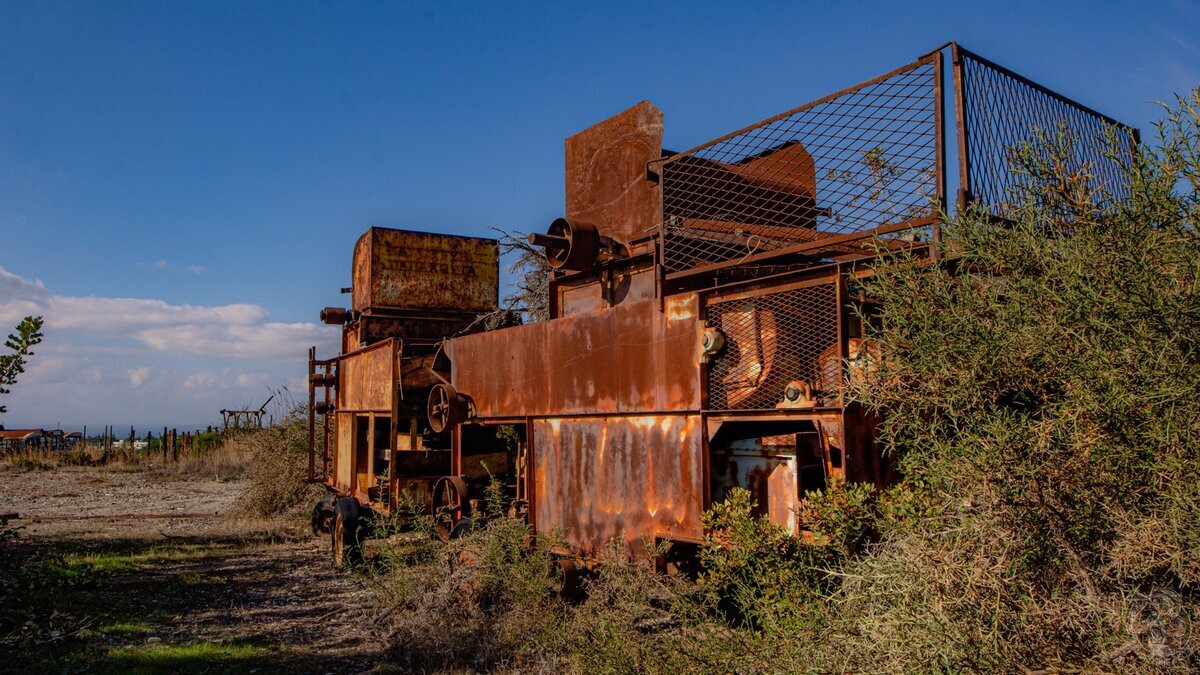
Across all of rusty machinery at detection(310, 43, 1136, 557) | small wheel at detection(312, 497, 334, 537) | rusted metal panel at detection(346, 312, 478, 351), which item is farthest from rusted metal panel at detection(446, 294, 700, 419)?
small wheel at detection(312, 497, 334, 537)

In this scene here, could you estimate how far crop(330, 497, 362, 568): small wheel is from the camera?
10.4 metres

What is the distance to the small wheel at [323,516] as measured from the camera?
40.2ft

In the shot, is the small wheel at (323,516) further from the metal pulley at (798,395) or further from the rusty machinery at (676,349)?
the metal pulley at (798,395)

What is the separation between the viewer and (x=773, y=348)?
223 inches

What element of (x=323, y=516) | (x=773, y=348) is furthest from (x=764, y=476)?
(x=323, y=516)

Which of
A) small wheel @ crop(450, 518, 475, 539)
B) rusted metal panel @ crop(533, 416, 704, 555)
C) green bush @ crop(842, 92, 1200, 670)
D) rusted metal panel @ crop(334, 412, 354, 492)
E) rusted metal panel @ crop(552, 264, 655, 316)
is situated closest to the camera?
green bush @ crop(842, 92, 1200, 670)

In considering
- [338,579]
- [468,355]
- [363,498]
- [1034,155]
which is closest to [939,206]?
[1034,155]

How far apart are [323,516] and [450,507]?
404 centimetres

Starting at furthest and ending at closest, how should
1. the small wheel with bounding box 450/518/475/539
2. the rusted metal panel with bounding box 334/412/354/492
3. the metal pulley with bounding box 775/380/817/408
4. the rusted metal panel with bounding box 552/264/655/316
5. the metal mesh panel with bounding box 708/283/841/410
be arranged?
the rusted metal panel with bounding box 334/412/354/492
the small wheel with bounding box 450/518/475/539
the rusted metal panel with bounding box 552/264/655/316
the metal mesh panel with bounding box 708/283/841/410
the metal pulley with bounding box 775/380/817/408

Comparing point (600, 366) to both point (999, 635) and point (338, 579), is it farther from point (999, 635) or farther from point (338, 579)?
point (338, 579)

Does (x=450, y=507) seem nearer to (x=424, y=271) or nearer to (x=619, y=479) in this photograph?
(x=619, y=479)

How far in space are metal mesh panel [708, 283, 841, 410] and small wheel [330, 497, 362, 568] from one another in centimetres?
629

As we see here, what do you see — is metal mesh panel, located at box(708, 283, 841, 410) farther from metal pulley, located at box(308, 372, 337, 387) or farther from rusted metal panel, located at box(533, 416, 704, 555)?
metal pulley, located at box(308, 372, 337, 387)

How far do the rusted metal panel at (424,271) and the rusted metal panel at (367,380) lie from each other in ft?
3.06
